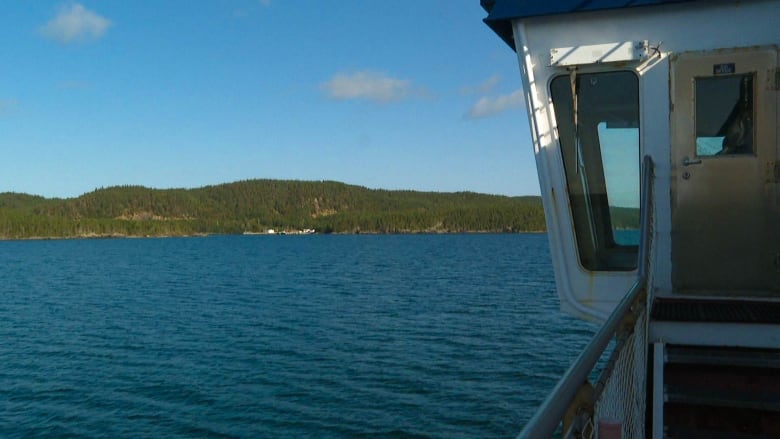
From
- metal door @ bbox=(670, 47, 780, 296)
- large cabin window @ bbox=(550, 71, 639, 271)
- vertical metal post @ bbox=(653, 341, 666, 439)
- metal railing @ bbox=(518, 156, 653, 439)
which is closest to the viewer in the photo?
metal railing @ bbox=(518, 156, 653, 439)

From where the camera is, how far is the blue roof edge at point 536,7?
19.7 ft

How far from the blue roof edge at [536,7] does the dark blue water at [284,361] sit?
12.7 metres

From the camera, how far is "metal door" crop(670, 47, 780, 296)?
6.02 m

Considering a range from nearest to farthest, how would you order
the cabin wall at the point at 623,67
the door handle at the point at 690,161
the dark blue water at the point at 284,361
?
the cabin wall at the point at 623,67 < the door handle at the point at 690,161 < the dark blue water at the point at 284,361

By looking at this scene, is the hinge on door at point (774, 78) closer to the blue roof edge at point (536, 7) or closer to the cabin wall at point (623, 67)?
the cabin wall at point (623, 67)

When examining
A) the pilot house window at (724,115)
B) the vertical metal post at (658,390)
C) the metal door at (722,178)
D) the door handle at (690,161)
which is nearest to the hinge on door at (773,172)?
the metal door at (722,178)

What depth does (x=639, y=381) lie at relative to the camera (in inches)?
153

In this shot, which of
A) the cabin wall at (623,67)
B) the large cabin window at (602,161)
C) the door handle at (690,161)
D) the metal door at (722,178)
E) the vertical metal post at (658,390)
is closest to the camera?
the vertical metal post at (658,390)

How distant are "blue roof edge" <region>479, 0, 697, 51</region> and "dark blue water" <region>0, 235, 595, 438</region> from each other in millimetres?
12733

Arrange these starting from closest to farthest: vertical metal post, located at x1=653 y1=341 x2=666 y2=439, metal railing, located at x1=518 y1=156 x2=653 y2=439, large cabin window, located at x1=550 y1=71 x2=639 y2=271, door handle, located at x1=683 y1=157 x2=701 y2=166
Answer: metal railing, located at x1=518 y1=156 x2=653 y2=439
vertical metal post, located at x1=653 y1=341 x2=666 y2=439
door handle, located at x1=683 y1=157 x2=701 y2=166
large cabin window, located at x1=550 y1=71 x2=639 y2=271

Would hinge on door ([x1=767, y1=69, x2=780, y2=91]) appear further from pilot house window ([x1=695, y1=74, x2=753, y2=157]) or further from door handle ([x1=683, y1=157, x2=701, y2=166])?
door handle ([x1=683, y1=157, x2=701, y2=166])

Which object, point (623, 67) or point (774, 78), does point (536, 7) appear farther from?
point (774, 78)

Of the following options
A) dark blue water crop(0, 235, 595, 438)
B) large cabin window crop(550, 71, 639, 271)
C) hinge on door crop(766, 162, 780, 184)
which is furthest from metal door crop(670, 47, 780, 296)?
dark blue water crop(0, 235, 595, 438)

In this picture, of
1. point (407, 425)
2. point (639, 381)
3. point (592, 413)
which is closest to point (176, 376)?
point (407, 425)
